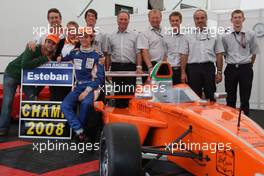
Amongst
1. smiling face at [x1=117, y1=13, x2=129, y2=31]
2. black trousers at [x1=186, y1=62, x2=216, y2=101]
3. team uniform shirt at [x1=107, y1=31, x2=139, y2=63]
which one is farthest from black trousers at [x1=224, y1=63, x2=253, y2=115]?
smiling face at [x1=117, y1=13, x2=129, y2=31]

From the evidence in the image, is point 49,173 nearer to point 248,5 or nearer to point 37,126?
point 37,126

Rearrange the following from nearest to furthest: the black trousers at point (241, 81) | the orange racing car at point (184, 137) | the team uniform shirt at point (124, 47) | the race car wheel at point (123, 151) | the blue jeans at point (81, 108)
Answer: the orange racing car at point (184, 137)
the race car wheel at point (123, 151)
the blue jeans at point (81, 108)
the black trousers at point (241, 81)
the team uniform shirt at point (124, 47)

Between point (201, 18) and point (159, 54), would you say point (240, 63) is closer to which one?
point (201, 18)

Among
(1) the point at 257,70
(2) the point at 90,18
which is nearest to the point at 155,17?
(2) the point at 90,18

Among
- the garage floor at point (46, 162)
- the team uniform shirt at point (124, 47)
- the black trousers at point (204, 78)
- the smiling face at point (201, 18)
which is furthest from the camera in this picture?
the team uniform shirt at point (124, 47)

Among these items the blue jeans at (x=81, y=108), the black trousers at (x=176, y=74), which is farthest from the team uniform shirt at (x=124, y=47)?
the blue jeans at (x=81, y=108)

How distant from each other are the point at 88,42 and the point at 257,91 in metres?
5.63

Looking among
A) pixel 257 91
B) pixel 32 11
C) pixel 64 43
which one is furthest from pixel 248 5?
pixel 64 43

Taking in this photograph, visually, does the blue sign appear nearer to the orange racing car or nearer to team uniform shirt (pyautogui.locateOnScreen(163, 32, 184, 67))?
team uniform shirt (pyautogui.locateOnScreen(163, 32, 184, 67))

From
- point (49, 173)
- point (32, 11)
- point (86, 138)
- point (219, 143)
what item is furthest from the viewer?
point (32, 11)

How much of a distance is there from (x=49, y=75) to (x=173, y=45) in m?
1.80

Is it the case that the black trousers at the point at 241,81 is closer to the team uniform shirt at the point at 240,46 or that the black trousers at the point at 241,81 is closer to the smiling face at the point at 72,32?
the team uniform shirt at the point at 240,46

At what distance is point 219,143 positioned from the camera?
2562 mm

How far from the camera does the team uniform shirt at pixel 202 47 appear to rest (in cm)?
504
